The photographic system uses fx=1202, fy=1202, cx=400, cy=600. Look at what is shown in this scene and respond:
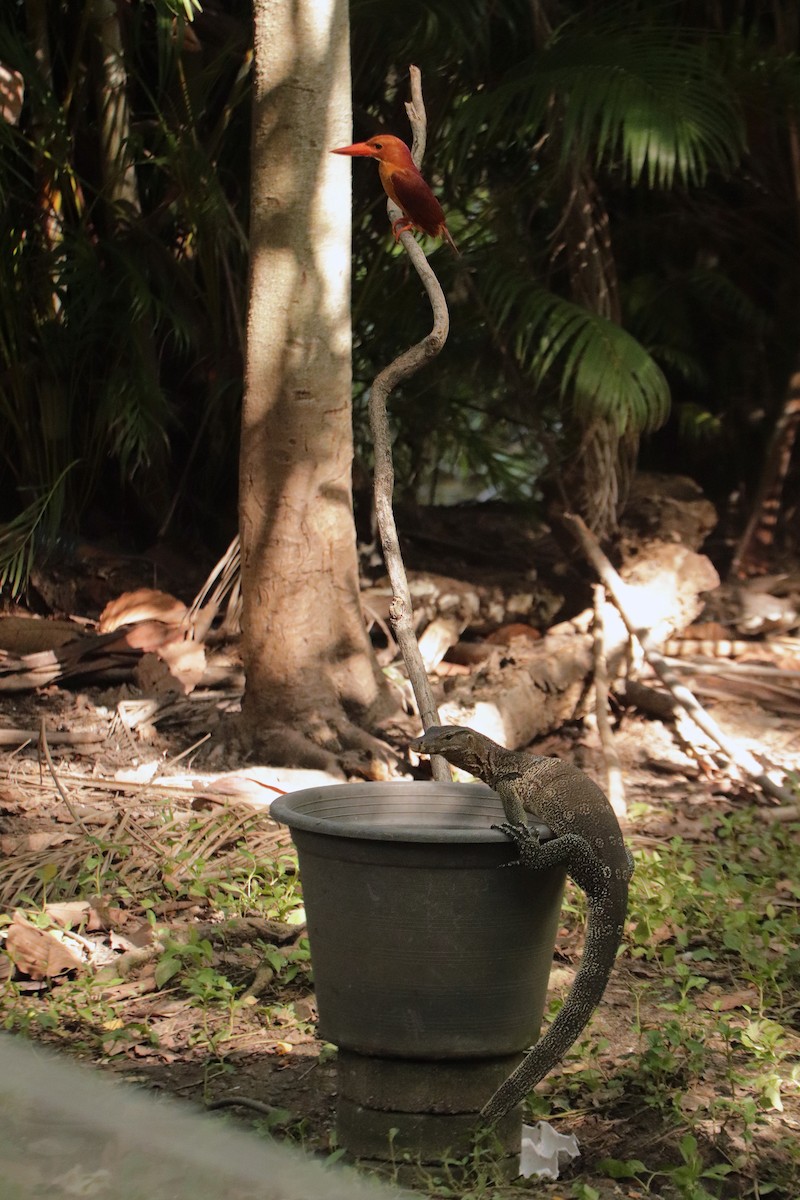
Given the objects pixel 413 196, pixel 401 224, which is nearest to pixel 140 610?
pixel 401 224

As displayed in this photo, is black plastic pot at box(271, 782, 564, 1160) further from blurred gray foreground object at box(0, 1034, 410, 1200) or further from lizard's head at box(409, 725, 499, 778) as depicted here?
blurred gray foreground object at box(0, 1034, 410, 1200)

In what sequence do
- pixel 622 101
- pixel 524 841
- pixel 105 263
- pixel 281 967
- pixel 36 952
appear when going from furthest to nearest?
pixel 105 263 < pixel 622 101 < pixel 281 967 < pixel 36 952 < pixel 524 841

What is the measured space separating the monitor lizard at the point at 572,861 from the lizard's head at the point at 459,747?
7 cm

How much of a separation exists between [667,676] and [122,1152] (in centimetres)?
444

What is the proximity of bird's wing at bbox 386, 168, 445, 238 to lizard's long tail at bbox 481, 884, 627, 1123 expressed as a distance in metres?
1.56

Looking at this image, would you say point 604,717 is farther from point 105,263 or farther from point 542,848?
point 105,263

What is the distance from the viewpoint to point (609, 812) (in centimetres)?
217

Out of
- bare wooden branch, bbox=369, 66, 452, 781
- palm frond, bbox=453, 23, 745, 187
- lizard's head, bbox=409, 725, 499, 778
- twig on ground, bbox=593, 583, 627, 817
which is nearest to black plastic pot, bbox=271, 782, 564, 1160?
lizard's head, bbox=409, 725, 499, 778

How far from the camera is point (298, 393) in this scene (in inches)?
160

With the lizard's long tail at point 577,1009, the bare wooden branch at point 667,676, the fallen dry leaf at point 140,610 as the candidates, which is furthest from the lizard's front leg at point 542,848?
the fallen dry leaf at point 140,610

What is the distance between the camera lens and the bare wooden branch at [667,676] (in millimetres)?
4426

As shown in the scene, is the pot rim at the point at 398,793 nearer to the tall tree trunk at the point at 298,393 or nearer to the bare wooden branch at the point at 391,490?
the bare wooden branch at the point at 391,490

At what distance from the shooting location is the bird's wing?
8.84 feet

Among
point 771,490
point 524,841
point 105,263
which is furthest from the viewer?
point 771,490
